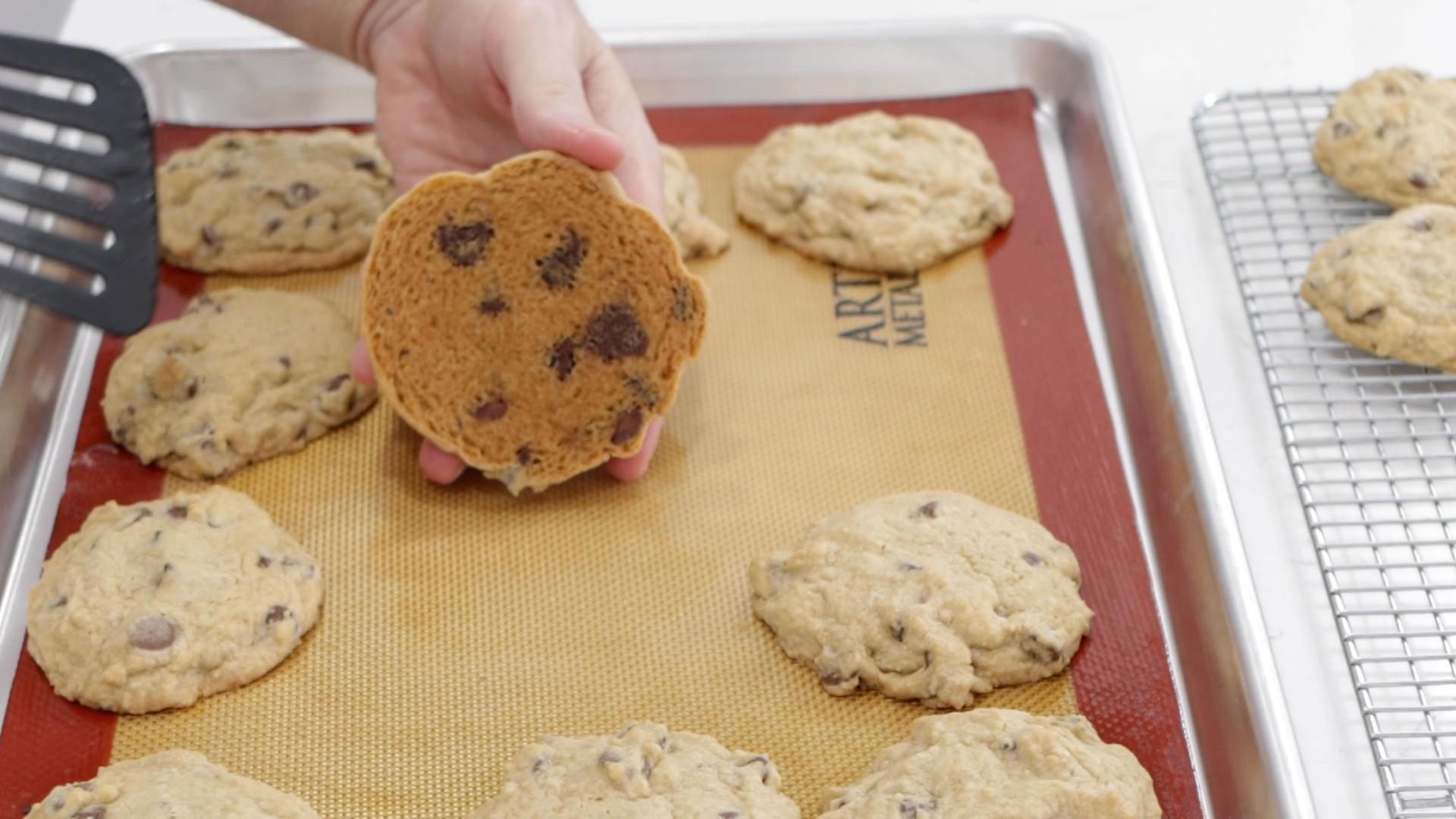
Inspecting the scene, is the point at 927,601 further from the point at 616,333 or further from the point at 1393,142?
the point at 1393,142

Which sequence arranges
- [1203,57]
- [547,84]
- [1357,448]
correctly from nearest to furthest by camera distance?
[547,84] → [1357,448] → [1203,57]

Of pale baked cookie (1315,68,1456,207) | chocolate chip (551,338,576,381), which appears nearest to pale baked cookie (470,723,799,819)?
chocolate chip (551,338,576,381)

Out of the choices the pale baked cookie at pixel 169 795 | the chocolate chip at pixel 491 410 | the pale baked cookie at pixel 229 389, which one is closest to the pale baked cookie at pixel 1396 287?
the chocolate chip at pixel 491 410

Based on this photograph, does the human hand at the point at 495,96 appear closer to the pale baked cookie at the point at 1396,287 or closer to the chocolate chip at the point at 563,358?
the chocolate chip at the point at 563,358

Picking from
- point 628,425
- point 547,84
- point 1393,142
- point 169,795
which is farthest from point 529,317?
point 1393,142

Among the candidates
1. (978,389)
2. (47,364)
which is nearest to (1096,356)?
(978,389)

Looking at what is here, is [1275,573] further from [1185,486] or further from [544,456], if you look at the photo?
[544,456]
